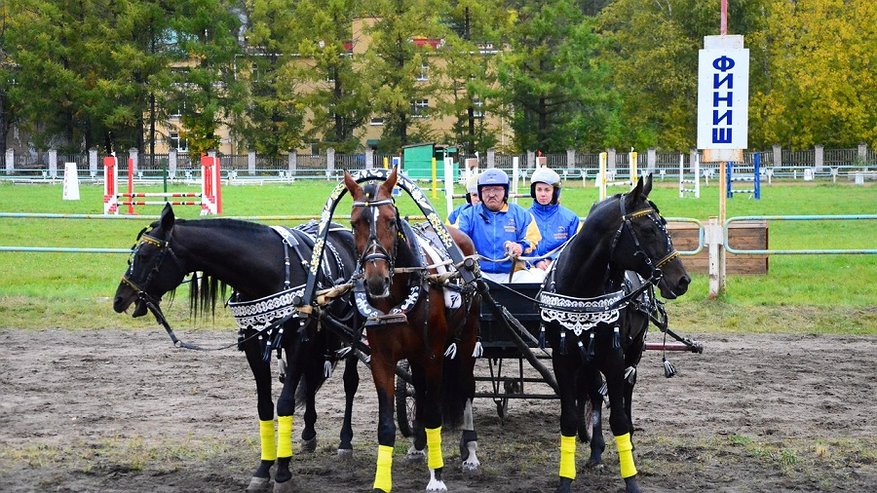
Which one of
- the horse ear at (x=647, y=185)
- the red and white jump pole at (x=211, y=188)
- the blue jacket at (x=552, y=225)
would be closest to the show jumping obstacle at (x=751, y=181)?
the red and white jump pole at (x=211, y=188)

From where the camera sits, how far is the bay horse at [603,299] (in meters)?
6.46

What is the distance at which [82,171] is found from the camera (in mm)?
58812

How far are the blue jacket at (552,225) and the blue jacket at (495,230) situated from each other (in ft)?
0.59

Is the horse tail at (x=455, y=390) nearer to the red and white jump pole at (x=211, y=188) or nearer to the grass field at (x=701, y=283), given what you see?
the grass field at (x=701, y=283)

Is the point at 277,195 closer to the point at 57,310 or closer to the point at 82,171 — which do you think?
the point at 82,171

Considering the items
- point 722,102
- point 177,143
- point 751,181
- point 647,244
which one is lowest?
point 647,244

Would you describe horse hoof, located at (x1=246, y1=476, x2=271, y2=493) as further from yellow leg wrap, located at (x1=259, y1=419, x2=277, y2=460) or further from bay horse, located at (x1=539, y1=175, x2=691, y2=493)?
bay horse, located at (x1=539, y1=175, x2=691, y2=493)

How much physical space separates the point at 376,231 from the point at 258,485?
6.15ft

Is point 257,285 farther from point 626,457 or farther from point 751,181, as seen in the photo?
point 751,181

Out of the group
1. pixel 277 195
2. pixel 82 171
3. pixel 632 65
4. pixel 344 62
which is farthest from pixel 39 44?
pixel 632 65

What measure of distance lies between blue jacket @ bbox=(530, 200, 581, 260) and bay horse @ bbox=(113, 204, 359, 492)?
176 cm

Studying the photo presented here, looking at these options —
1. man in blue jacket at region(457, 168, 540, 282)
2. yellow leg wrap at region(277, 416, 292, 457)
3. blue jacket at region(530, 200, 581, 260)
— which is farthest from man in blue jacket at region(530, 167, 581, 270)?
yellow leg wrap at region(277, 416, 292, 457)

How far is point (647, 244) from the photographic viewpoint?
6.42 metres

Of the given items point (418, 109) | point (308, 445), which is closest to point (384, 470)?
point (308, 445)
